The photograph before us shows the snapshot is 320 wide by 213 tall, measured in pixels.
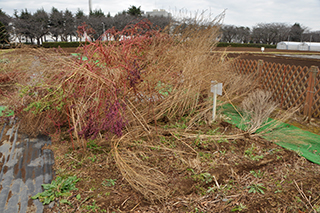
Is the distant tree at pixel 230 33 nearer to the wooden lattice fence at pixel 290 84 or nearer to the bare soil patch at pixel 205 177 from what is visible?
the wooden lattice fence at pixel 290 84

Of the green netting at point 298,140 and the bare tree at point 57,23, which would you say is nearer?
the green netting at point 298,140

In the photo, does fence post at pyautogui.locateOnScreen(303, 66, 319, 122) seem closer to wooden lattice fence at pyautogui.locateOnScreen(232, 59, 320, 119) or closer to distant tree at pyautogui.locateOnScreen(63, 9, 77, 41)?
wooden lattice fence at pyautogui.locateOnScreen(232, 59, 320, 119)

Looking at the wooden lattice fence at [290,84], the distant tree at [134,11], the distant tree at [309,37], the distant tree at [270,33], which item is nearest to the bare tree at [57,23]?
the distant tree at [134,11]

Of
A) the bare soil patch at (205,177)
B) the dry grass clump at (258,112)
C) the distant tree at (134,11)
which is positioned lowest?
the bare soil patch at (205,177)

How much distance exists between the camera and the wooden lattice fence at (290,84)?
426cm

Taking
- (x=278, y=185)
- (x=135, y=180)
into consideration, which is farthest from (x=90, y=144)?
(x=278, y=185)

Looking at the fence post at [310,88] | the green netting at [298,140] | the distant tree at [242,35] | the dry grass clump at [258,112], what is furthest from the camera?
the distant tree at [242,35]

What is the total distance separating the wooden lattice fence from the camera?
168 inches

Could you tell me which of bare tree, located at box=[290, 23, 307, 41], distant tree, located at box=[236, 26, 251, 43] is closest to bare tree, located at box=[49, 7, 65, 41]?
distant tree, located at box=[236, 26, 251, 43]

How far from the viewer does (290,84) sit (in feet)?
16.3

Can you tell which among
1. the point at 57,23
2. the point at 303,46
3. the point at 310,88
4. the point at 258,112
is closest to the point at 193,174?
the point at 258,112

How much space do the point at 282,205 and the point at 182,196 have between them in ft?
3.05

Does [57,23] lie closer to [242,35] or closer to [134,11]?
[134,11]

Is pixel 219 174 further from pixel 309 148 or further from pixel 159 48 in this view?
pixel 159 48
